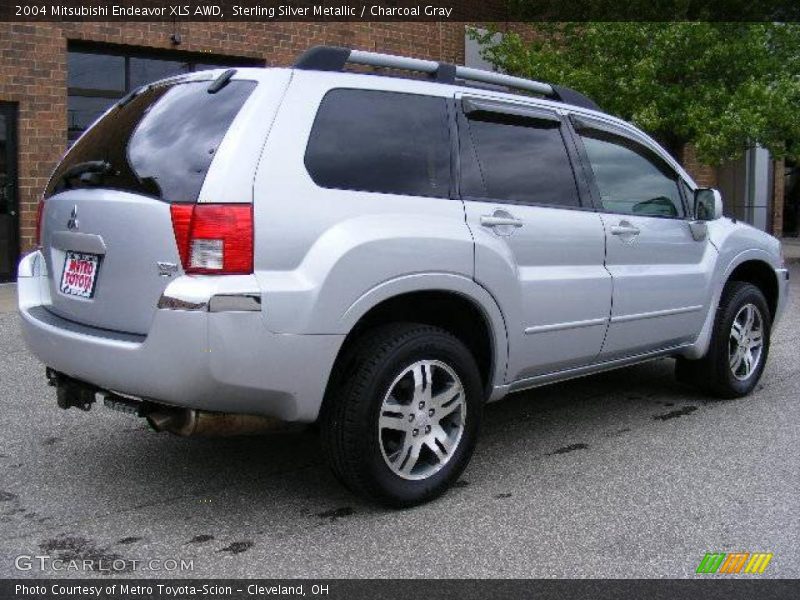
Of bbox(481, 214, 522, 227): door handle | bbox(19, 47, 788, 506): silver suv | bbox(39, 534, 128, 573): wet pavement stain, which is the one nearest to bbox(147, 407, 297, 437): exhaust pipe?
bbox(19, 47, 788, 506): silver suv

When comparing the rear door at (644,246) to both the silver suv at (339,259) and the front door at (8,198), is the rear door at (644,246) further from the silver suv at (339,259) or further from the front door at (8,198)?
the front door at (8,198)

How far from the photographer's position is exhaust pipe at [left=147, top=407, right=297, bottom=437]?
3.26 metres

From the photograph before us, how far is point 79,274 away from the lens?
11.7ft

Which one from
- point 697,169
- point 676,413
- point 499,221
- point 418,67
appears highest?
point 697,169

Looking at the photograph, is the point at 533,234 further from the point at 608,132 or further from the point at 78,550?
the point at 78,550

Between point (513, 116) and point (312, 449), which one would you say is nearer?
point (513, 116)

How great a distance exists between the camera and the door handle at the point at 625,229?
15.1 feet

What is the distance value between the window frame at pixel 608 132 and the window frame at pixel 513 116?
0.04 meters

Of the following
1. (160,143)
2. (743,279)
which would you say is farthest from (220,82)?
(743,279)

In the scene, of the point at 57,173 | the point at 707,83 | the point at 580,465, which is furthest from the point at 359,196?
the point at 707,83

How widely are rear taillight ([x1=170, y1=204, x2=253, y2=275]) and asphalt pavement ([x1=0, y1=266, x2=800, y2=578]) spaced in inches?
42.8

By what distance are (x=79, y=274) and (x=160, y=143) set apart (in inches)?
25.7

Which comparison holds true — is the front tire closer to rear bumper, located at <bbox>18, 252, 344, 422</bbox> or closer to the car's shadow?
rear bumper, located at <bbox>18, 252, 344, 422</bbox>

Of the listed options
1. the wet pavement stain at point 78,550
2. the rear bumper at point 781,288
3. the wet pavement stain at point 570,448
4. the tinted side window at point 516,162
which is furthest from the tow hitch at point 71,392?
the rear bumper at point 781,288
